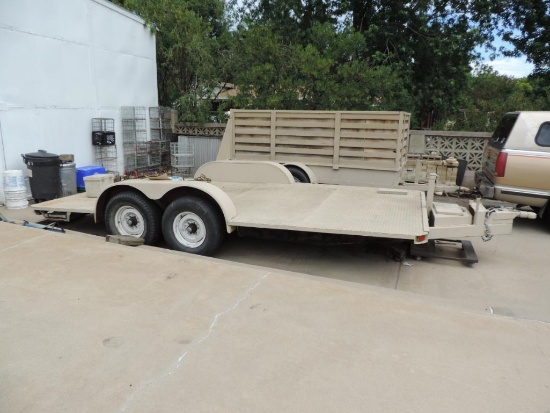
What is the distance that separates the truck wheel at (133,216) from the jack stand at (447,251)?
11.3 feet

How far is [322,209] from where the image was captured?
18.1ft

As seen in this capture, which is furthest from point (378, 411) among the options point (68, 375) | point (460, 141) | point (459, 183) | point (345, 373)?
point (460, 141)

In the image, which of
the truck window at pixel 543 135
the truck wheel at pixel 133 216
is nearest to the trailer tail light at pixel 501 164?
the truck window at pixel 543 135

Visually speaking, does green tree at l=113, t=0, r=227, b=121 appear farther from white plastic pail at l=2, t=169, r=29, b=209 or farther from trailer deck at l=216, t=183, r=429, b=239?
trailer deck at l=216, t=183, r=429, b=239

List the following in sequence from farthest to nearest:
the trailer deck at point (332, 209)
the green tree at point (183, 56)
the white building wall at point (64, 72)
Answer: the green tree at point (183, 56)
the white building wall at point (64, 72)
the trailer deck at point (332, 209)

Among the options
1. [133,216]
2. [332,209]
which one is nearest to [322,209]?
[332,209]

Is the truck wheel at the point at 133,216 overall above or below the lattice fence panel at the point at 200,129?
below

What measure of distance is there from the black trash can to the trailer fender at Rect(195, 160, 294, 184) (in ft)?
10.2

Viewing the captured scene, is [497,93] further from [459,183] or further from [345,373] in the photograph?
[345,373]

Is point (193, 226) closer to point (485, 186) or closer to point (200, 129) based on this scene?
point (485, 186)

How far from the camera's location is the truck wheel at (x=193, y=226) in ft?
17.3

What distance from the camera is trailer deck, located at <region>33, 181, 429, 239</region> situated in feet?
15.5

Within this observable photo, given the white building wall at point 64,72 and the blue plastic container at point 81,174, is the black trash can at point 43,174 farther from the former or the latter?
the blue plastic container at point 81,174

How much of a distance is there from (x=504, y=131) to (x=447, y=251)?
3.09m
